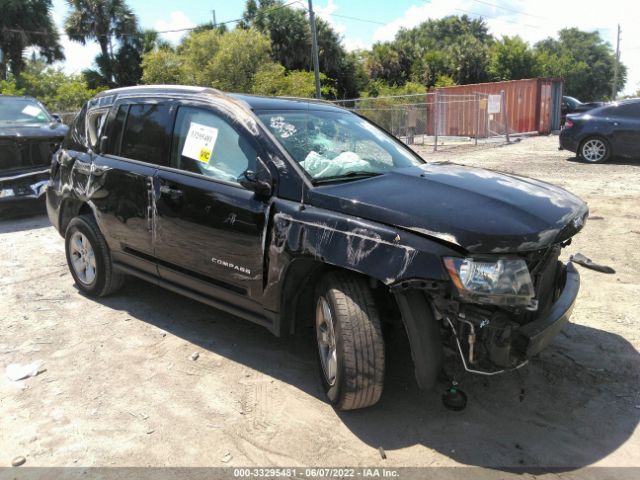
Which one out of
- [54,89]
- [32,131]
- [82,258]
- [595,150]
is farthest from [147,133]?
[54,89]

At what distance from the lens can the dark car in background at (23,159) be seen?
813 cm

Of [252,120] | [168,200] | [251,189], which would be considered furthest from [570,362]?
[168,200]

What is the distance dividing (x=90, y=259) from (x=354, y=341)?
9.65ft

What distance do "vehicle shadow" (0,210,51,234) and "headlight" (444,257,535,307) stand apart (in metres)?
7.11

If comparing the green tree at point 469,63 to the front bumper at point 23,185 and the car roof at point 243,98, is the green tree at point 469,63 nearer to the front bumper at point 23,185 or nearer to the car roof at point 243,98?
the front bumper at point 23,185

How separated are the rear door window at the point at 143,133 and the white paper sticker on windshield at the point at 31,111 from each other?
5.80m

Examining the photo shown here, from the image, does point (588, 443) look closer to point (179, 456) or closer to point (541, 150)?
point (179, 456)

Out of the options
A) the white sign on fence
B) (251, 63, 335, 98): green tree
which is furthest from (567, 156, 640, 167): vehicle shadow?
(251, 63, 335, 98): green tree

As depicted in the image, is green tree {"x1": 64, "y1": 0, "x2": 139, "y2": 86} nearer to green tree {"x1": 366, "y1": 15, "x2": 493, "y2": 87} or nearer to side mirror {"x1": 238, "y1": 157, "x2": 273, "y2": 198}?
green tree {"x1": 366, "y1": 15, "x2": 493, "y2": 87}

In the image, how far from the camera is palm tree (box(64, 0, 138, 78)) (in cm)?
3588

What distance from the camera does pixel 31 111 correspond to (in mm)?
9367

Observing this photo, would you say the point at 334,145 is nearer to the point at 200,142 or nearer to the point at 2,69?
the point at 200,142

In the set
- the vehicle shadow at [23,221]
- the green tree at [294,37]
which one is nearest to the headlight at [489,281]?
the vehicle shadow at [23,221]

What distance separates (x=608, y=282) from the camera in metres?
4.99
